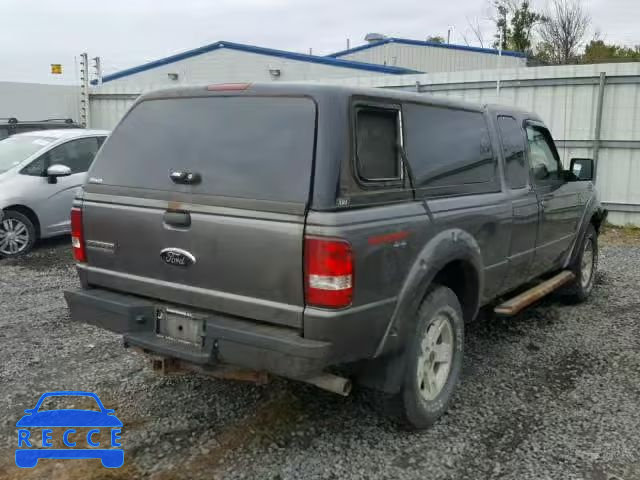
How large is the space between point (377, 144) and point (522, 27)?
3715 centimetres

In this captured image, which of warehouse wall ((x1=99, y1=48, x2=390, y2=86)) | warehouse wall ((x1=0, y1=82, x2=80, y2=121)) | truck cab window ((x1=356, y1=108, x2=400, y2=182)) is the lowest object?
truck cab window ((x1=356, y1=108, x2=400, y2=182))

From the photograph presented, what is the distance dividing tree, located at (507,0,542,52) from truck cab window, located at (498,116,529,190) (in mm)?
34468

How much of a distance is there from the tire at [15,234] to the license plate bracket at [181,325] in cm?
564

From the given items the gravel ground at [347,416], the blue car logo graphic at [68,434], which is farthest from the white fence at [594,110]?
the blue car logo graphic at [68,434]

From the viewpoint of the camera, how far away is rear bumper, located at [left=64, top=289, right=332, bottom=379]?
Result: 2.92 m

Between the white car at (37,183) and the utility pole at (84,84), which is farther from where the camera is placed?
the utility pole at (84,84)

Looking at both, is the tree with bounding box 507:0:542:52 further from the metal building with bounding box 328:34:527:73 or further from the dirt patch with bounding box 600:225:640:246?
the dirt patch with bounding box 600:225:640:246

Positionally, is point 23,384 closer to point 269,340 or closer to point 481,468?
point 269,340

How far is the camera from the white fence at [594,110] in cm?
1072

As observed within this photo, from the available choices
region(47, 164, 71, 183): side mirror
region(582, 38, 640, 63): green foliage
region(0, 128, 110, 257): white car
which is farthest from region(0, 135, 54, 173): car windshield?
region(582, 38, 640, 63): green foliage

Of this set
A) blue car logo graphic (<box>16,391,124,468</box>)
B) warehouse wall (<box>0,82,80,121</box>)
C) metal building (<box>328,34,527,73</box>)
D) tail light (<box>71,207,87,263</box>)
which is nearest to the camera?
blue car logo graphic (<box>16,391,124,468</box>)

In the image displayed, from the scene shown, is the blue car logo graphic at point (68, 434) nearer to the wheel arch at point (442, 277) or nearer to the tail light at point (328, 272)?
the tail light at point (328, 272)

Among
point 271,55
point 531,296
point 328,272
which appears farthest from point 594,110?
point 271,55

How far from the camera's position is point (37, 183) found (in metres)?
8.28
